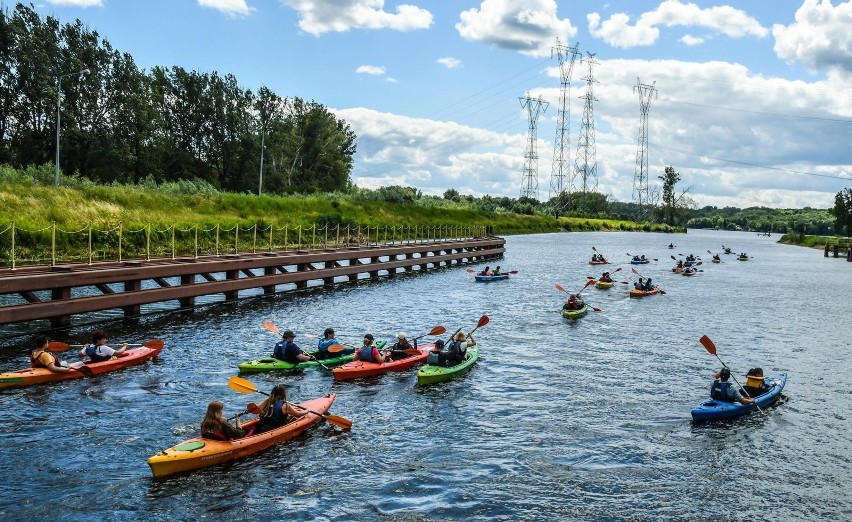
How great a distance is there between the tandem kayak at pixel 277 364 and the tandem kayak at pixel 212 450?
19.2 ft

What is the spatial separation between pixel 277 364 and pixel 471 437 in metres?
8.18

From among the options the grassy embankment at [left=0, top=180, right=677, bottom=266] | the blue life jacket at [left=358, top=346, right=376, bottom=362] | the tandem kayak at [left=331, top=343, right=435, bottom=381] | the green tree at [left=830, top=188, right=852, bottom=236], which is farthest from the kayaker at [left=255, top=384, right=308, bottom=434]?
the green tree at [left=830, top=188, right=852, bottom=236]

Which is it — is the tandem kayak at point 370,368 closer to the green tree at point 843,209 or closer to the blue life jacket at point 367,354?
the blue life jacket at point 367,354

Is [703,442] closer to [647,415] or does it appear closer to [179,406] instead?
[647,415]

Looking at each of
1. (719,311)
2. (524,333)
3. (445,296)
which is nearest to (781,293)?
(719,311)

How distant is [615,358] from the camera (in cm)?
2848

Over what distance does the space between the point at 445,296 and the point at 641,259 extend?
41.9 m

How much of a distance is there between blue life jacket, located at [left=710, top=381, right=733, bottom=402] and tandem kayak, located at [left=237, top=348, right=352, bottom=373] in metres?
11.8

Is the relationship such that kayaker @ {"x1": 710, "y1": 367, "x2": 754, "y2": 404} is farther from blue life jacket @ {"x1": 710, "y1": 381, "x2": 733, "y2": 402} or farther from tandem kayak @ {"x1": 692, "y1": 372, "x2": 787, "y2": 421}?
tandem kayak @ {"x1": 692, "y1": 372, "x2": 787, "y2": 421}

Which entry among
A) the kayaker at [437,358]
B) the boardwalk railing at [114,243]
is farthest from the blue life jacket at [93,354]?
the kayaker at [437,358]

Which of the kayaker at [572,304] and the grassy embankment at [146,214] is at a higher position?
the grassy embankment at [146,214]

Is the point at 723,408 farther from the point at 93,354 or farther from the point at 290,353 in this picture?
the point at 93,354

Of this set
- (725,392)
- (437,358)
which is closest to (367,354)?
(437,358)

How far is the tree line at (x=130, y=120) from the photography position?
228 ft
